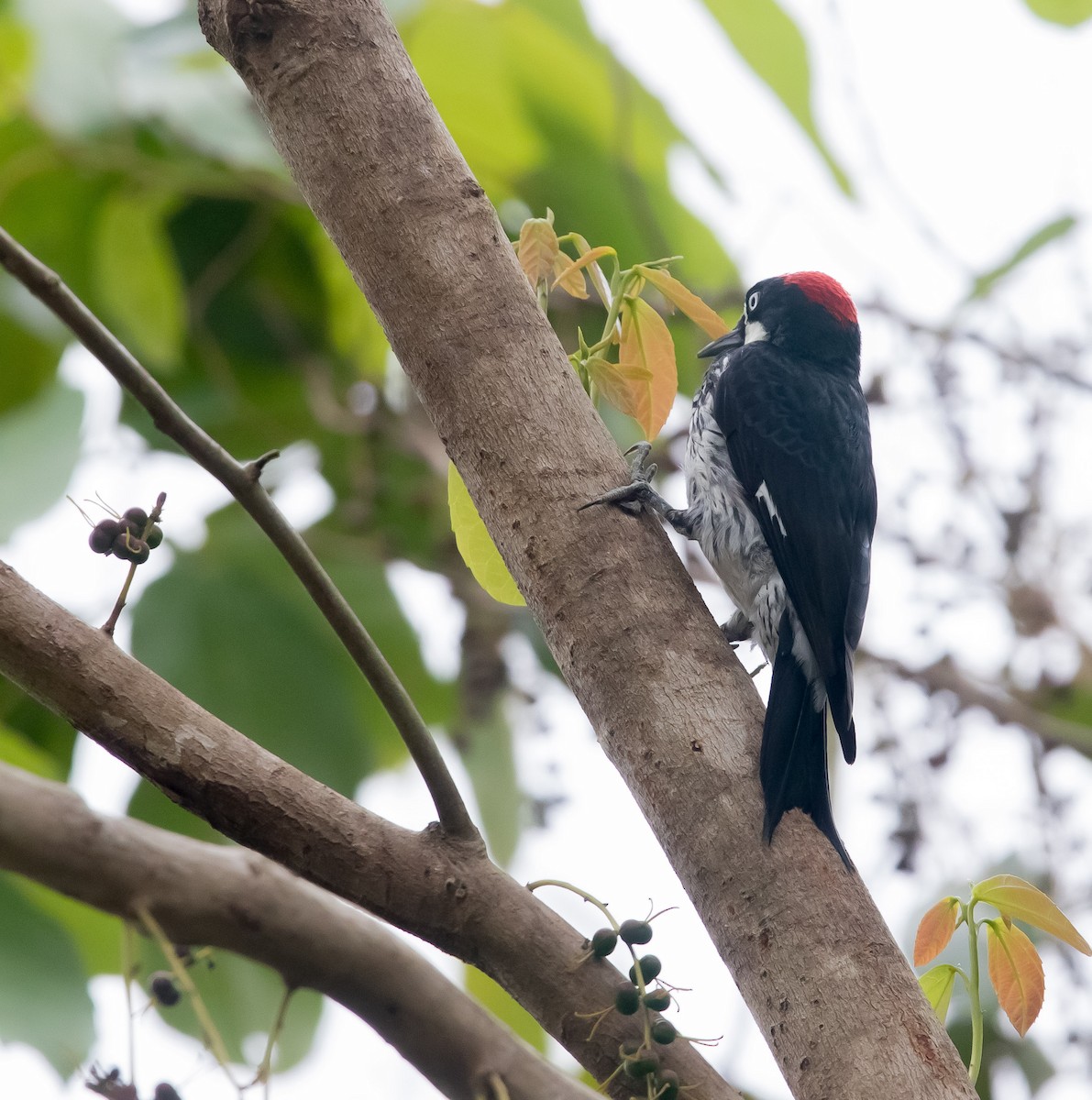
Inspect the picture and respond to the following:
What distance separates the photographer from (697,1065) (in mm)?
1206

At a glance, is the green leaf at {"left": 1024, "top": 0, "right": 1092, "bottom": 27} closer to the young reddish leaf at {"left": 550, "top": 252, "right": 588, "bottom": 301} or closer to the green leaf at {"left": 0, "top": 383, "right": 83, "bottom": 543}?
the young reddish leaf at {"left": 550, "top": 252, "right": 588, "bottom": 301}

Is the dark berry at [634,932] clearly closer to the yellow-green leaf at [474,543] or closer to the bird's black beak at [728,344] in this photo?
the yellow-green leaf at [474,543]

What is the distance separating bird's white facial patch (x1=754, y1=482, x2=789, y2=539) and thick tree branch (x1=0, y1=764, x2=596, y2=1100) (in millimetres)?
1487

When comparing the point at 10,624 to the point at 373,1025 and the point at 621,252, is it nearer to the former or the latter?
the point at 373,1025

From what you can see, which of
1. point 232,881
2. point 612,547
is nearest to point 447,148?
point 612,547

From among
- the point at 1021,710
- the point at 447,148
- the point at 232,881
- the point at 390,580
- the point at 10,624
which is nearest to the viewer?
the point at 232,881

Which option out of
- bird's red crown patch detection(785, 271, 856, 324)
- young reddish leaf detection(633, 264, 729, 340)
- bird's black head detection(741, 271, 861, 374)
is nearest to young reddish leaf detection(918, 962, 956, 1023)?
young reddish leaf detection(633, 264, 729, 340)

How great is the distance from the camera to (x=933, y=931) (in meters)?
1.43

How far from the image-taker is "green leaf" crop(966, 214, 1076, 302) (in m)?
2.79

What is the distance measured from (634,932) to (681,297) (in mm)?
851

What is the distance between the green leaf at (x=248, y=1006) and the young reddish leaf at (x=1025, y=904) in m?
1.44

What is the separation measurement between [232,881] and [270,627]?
2.00 meters

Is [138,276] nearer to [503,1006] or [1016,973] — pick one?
[503,1006]

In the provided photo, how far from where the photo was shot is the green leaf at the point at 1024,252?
2785mm
